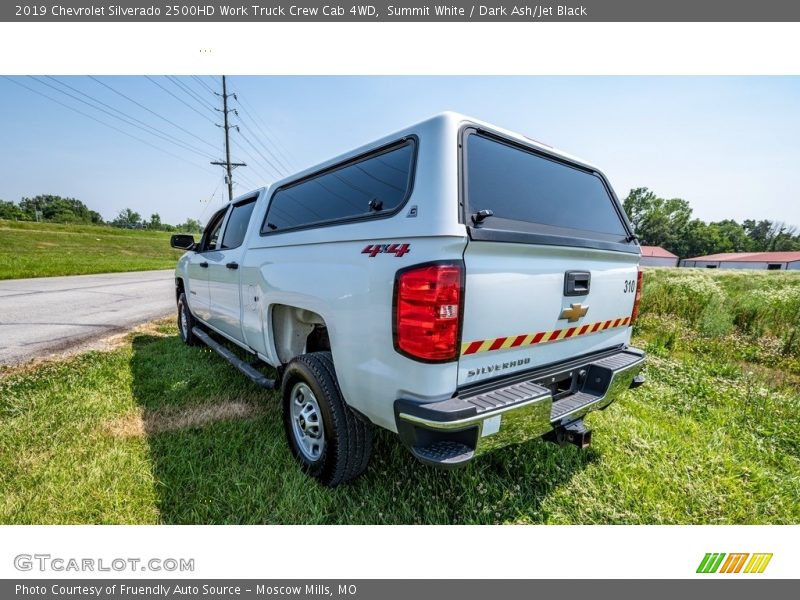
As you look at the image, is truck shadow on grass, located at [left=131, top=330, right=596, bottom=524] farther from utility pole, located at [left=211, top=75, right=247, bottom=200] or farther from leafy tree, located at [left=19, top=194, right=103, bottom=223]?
leafy tree, located at [left=19, top=194, right=103, bottom=223]

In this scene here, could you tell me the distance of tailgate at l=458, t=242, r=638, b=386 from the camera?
1.74 metres

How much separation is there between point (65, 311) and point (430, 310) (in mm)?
8851

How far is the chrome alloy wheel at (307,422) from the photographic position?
7.68 feet

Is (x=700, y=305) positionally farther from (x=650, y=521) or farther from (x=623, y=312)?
(x=650, y=521)

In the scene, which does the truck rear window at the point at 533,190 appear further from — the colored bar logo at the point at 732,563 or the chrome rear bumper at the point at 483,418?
→ the colored bar logo at the point at 732,563

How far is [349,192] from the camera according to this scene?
7.68ft

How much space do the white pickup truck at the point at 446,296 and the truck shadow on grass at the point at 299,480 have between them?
0.20 m

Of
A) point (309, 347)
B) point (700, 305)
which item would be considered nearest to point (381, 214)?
point (309, 347)

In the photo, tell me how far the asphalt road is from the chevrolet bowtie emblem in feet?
20.0

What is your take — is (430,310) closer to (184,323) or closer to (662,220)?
(184,323)

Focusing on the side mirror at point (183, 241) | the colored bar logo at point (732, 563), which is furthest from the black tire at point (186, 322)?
the colored bar logo at point (732, 563)

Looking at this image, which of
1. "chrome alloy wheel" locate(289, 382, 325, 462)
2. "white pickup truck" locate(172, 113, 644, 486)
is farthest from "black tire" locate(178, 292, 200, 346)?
"chrome alloy wheel" locate(289, 382, 325, 462)

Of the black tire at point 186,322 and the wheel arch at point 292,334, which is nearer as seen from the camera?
the wheel arch at point 292,334

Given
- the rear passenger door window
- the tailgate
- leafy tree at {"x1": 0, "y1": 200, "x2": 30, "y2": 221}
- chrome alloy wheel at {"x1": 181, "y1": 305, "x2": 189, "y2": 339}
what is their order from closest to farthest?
1. the tailgate
2. the rear passenger door window
3. chrome alloy wheel at {"x1": 181, "y1": 305, "x2": 189, "y2": 339}
4. leafy tree at {"x1": 0, "y1": 200, "x2": 30, "y2": 221}
